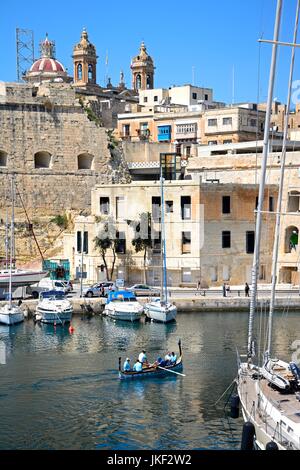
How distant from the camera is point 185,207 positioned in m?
42.5

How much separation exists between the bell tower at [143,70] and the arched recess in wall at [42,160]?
2538 centimetres

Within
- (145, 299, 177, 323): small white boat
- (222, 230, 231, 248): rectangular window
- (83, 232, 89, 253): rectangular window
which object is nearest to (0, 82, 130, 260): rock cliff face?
(83, 232, 89, 253): rectangular window

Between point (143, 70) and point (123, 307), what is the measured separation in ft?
135

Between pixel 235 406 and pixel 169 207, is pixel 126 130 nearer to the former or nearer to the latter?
pixel 169 207

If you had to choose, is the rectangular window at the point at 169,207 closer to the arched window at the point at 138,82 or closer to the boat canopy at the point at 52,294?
the boat canopy at the point at 52,294

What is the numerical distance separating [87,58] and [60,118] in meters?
20.5

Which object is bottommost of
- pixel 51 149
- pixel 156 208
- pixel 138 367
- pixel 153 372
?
pixel 153 372

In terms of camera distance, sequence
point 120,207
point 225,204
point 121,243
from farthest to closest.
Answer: point 120,207 → point 121,243 → point 225,204

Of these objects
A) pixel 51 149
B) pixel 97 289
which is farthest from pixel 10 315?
pixel 51 149

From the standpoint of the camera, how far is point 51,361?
28609 millimetres

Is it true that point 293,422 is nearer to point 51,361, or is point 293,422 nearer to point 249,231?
point 51,361

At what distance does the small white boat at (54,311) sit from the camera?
117 feet
